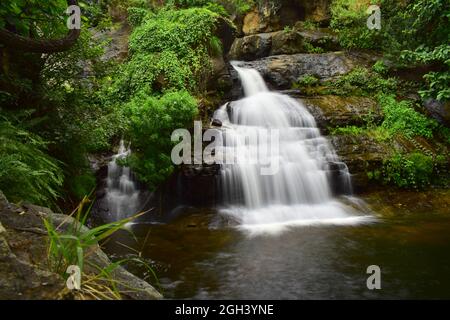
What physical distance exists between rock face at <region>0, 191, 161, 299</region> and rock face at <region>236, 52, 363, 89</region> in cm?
1207

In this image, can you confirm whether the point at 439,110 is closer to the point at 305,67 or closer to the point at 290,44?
the point at 305,67

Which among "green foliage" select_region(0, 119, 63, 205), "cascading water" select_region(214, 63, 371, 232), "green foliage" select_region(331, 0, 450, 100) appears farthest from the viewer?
"green foliage" select_region(331, 0, 450, 100)

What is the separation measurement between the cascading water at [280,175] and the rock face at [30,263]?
507 centimetres

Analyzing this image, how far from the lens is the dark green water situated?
504 centimetres

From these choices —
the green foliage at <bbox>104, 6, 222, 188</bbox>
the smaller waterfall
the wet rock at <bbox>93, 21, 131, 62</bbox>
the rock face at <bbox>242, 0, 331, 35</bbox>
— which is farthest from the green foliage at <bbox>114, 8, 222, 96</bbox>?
the rock face at <bbox>242, 0, 331, 35</bbox>

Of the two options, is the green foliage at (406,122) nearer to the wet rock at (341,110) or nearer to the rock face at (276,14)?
the wet rock at (341,110)

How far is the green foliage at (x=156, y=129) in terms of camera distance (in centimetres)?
848

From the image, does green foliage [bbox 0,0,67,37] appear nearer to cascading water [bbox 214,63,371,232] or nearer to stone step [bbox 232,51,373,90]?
cascading water [bbox 214,63,371,232]

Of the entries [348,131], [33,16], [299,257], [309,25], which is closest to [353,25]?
[309,25]

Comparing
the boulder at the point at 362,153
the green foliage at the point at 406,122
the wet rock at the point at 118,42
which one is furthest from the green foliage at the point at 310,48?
the wet rock at the point at 118,42

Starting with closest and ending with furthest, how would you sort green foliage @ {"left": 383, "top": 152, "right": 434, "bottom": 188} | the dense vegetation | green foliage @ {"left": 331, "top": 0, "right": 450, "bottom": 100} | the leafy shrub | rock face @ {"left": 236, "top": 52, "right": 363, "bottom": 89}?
the dense vegetation, green foliage @ {"left": 383, "top": 152, "right": 434, "bottom": 188}, green foliage @ {"left": 331, "top": 0, "right": 450, "bottom": 100}, the leafy shrub, rock face @ {"left": 236, "top": 52, "right": 363, "bottom": 89}
